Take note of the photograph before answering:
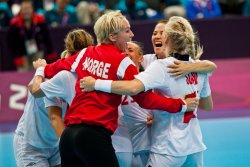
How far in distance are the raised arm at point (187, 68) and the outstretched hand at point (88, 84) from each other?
24.5 inches

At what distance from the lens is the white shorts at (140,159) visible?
546 centimetres

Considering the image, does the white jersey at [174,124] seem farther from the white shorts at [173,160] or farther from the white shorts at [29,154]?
the white shorts at [29,154]

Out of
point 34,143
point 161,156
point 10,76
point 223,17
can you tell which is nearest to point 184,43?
point 161,156

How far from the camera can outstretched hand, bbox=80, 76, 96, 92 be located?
4781 mm

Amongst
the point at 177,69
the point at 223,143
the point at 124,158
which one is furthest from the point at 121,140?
the point at 223,143

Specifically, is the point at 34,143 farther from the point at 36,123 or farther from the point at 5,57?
the point at 5,57

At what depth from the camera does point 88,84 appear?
4.79 metres

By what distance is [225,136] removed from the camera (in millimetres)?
9914

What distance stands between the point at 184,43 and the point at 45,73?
1250mm

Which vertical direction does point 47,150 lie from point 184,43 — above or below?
below

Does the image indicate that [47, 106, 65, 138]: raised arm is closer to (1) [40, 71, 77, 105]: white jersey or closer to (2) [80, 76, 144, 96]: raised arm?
(1) [40, 71, 77, 105]: white jersey

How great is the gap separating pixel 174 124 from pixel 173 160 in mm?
287

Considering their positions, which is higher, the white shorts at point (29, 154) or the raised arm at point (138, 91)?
the raised arm at point (138, 91)

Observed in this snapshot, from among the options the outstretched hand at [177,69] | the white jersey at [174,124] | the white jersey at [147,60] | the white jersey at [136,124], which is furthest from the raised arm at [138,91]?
the white jersey at [147,60]
